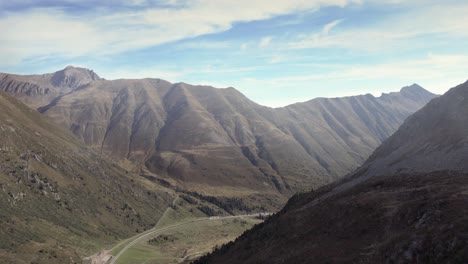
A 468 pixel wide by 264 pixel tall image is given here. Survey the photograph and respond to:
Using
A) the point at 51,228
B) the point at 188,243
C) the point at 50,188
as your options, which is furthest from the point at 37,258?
the point at 188,243

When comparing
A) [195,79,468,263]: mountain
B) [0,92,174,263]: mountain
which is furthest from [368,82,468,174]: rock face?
[0,92,174,263]: mountain

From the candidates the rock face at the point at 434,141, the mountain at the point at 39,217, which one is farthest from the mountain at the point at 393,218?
the mountain at the point at 39,217

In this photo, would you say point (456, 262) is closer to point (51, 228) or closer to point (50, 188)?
point (51, 228)

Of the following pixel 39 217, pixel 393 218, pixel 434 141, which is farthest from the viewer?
pixel 39 217

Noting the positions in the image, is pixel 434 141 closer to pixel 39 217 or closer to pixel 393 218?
pixel 393 218

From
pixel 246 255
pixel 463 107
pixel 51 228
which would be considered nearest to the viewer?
pixel 246 255

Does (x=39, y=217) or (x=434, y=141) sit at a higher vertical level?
(x=434, y=141)

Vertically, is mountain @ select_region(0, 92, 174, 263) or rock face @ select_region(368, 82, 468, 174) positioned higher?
rock face @ select_region(368, 82, 468, 174)

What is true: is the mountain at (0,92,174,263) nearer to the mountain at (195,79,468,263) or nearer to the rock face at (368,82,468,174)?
the mountain at (195,79,468,263)

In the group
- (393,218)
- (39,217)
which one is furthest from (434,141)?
(39,217)
